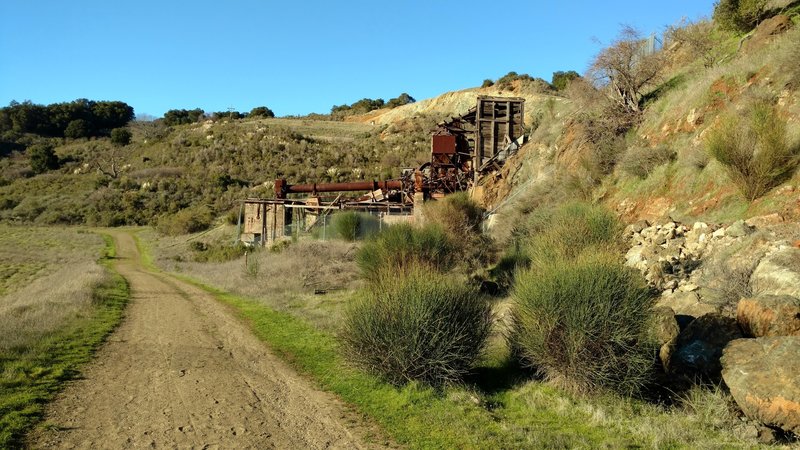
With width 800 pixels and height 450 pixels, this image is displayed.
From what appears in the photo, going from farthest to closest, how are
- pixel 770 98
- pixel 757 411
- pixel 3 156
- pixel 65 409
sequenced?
pixel 3 156 → pixel 770 98 → pixel 65 409 → pixel 757 411

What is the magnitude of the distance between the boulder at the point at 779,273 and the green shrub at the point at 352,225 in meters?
18.1

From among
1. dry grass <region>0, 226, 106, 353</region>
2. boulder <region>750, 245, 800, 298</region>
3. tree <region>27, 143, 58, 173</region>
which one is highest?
tree <region>27, 143, 58, 173</region>

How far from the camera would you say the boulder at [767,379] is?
6.24 meters

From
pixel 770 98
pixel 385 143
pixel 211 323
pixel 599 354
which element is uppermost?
pixel 385 143

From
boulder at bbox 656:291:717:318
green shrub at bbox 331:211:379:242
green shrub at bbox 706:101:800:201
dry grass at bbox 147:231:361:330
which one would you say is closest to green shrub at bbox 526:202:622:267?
boulder at bbox 656:291:717:318

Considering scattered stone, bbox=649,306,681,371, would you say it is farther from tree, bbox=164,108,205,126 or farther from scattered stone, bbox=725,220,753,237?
tree, bbox=164,108,205,126

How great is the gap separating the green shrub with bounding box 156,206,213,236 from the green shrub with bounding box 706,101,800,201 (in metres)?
51.2

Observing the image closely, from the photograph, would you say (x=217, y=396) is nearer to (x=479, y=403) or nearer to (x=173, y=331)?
(x=479, y=403)

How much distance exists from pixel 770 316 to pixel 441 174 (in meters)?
24.7

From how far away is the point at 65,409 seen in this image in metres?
7.37

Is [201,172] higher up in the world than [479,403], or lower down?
higher up

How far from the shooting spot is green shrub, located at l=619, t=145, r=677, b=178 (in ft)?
55.9

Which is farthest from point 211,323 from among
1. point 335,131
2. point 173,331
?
point 335,131

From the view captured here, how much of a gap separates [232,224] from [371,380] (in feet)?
151
